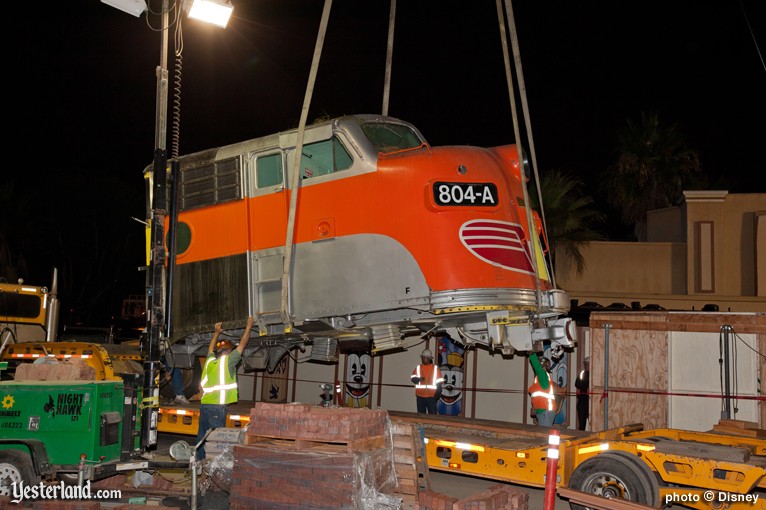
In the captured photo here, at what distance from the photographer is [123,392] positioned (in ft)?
29.5

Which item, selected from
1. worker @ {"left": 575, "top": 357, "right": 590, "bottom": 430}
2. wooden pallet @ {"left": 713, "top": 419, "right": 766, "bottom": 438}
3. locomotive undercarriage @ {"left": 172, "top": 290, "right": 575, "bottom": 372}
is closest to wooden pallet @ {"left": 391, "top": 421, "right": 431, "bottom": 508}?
locomotive undercarriage @ {"left": 172, "top": 290, "right": 575, "bottom": 372}

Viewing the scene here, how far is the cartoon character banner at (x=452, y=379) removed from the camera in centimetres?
1534

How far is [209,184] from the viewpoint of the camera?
1100cm

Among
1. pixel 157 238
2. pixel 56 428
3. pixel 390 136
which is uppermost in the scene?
pixel 390 136

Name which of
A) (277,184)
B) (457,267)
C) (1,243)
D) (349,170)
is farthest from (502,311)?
(1,243)

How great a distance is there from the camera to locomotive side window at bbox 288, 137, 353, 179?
990 cm

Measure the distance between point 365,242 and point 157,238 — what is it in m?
2.62

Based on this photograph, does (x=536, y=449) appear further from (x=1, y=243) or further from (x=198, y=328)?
(x=1, y=243)

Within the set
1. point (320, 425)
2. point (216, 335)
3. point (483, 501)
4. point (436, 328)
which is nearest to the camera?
point (483, 501)

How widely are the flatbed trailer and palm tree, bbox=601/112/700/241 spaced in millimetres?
17491

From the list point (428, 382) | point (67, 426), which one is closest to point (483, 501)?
point (67, 426)

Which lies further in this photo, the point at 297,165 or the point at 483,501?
the point at 297,165

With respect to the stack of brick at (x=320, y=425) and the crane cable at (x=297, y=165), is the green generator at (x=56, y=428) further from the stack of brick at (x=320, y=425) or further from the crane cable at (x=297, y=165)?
the crane cable at (x=297, y=165)

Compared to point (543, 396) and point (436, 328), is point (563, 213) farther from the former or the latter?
point (436, 328)
